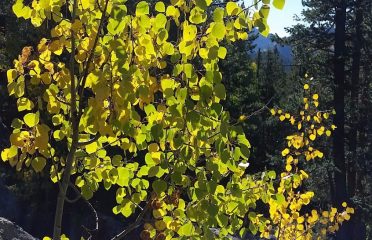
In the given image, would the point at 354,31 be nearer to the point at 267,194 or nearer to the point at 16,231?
the point at 16,231

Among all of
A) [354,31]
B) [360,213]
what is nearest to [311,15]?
[354,31]

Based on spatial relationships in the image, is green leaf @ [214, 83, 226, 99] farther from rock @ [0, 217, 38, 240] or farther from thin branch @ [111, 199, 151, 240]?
rock @ [0, 217, 38, 240]

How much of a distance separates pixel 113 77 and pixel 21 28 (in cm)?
1162

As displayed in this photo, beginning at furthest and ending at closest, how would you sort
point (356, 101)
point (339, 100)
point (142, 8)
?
point (356, 101) → point (339, 100) → point (142, 8)

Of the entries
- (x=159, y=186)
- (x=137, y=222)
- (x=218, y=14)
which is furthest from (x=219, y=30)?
(x=137, y=222)

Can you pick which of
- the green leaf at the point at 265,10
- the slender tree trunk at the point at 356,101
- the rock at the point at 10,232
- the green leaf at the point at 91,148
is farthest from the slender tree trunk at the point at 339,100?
the green leaf at the point at 265,10

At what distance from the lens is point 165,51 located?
1.34 m

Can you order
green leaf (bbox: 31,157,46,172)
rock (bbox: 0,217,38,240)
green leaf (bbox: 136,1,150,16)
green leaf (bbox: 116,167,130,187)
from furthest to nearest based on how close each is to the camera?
rock (bbox: 0,217,38,240) → green leaf (bbox: 116,167,130,187) → green leaf (bbox: 31,157,46,172) → green leaf (bbox: 136,1,150,16)

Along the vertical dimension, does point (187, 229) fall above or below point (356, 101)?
below

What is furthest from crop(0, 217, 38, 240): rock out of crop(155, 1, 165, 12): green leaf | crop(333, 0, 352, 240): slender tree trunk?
crop(333, 0, 352, 240): slender tree trunk

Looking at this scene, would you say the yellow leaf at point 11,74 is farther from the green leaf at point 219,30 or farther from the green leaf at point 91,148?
the green leaf at point 219,30

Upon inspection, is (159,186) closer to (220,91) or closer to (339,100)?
(220,91)

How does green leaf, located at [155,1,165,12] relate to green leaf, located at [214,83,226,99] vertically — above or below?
above

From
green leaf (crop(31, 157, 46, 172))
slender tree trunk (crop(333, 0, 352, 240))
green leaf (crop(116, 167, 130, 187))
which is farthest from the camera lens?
slender tree trunk (crop(333, 0, 352, 240))
